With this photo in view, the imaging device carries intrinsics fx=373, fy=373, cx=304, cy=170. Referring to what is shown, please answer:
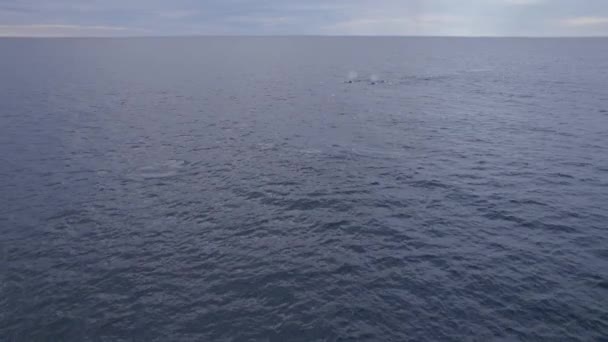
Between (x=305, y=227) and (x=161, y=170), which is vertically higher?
(x=161, y=170)

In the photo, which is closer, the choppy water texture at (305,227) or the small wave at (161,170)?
the choppy water texture at (305,227)

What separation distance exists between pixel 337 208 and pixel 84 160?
46.3 m

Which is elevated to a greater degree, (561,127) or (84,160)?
(561,127)

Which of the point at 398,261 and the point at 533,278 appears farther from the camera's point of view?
the point at 398,261

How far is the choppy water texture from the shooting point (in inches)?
1200

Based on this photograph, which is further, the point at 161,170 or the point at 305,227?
the point at 161,170

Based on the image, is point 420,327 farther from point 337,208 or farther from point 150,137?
point 150,137

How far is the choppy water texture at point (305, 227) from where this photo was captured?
30469 millimetres

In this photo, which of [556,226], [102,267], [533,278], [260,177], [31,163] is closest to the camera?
[533,278]

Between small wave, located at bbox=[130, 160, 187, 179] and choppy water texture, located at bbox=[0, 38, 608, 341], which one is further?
small wave, located at bbox=[130, 160, 187, 179]

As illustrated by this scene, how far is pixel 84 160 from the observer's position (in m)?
65.5

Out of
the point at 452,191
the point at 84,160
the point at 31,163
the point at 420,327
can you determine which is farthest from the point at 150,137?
the point at 420,327

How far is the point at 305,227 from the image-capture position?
4528cm

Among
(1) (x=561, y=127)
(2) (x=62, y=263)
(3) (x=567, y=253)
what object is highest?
(1) (x=561, y=127)
